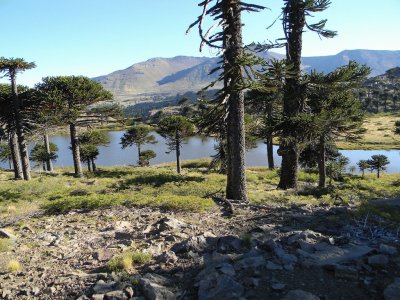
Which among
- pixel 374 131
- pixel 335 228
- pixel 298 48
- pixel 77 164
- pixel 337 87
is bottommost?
pixel 374 131

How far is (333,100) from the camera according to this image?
19.2 metres

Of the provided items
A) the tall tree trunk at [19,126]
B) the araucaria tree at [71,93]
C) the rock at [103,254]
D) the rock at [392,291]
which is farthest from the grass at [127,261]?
the tall tree trunk at [19,126]

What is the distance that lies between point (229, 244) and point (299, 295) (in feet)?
7.88

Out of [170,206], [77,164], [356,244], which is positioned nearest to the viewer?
[356,244]

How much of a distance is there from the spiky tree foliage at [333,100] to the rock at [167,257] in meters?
10.8

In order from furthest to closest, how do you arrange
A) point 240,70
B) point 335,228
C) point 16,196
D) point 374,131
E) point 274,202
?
point 374,131
point 16,196
point 274,202
point 240,70
point 335,228

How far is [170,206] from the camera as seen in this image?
36.5 feet

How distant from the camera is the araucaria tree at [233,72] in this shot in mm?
11617

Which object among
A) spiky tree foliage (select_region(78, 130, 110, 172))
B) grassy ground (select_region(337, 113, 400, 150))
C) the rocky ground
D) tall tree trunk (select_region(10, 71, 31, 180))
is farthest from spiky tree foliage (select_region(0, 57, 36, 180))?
grassy ground (select_region(337, 113, 400, 150))

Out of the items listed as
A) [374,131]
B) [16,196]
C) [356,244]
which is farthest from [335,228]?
[374,131]

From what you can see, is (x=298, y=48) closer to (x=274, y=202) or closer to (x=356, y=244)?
(x=274, y=202)

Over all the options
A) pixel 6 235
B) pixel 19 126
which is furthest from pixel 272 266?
pixel 19 126

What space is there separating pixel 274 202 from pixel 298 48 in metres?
8.02

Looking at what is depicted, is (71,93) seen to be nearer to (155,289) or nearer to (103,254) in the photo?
(103,254)
